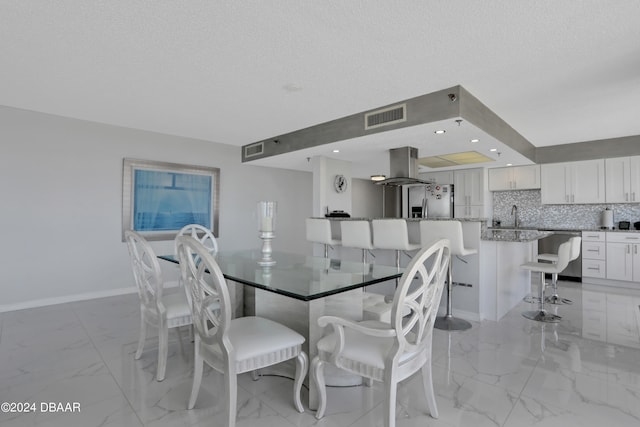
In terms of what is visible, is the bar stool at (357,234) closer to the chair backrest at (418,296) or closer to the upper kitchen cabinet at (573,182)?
the chair backrest at (418,296)

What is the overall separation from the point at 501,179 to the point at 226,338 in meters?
6.44

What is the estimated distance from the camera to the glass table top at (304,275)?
173cm

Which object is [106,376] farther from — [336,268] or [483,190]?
[483,190]

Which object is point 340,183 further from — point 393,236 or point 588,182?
point 588,182

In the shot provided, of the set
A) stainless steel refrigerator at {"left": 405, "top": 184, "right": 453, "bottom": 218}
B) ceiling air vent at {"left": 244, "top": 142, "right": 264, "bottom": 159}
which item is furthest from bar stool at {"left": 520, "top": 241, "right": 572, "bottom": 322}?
ceiling air vent at {"left": 244, "top": 142, "right": 264, "bottom": 159}

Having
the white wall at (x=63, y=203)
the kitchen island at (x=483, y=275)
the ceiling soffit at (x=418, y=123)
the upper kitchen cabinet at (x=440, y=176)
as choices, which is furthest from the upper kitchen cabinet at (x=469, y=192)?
the white wall at (x=63, y=203)

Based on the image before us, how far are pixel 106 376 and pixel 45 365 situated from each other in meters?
0.57

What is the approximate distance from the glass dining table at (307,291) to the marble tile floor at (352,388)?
0.93 ft

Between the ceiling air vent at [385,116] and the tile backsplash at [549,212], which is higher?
the ceiling air vent at [385,116]

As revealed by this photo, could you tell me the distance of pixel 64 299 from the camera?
402 centimetres

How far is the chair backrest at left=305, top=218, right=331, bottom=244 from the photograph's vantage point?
14.3ft

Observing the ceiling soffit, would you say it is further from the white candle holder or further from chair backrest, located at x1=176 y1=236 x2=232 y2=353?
chair backrest, located at x1=176 y1=236 x2=232 y2=353

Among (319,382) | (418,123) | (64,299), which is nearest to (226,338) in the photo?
(319,382)

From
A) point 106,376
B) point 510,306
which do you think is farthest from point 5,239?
point 510,306
